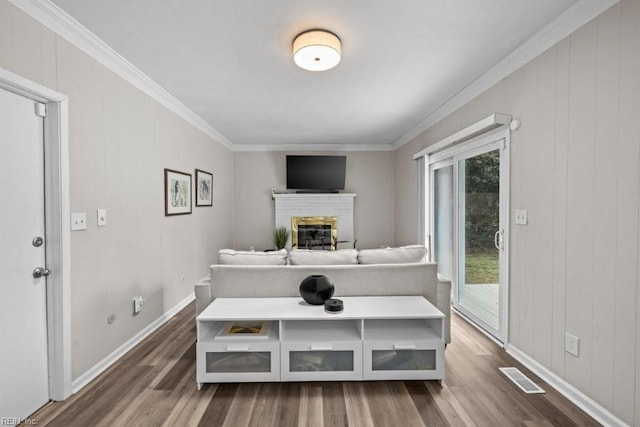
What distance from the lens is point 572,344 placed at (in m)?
2.15

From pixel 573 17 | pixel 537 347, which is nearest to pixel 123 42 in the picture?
pixel 573 17

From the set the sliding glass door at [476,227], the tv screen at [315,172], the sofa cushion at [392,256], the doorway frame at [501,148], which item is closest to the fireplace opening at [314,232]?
the tv screen at [315,172]

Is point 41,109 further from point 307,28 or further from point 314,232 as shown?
point 314,232

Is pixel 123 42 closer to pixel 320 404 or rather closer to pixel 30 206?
pixel 30 206

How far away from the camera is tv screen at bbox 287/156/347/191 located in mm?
6398

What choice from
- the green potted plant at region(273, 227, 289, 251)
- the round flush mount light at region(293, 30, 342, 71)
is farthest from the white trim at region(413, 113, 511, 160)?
the green potted plant at region(273, 227, 289, 251)

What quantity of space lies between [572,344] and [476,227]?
Result: 5.07 ft

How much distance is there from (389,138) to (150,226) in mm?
4330

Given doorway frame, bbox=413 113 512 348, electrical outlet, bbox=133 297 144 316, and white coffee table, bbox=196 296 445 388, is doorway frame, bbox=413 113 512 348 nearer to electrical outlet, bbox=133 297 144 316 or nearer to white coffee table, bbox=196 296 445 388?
white coffee table, bbox=196 296 445 388

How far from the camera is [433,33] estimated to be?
2.38 metres

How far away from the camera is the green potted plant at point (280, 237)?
653 cm

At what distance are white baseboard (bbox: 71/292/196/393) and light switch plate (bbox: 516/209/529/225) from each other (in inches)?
135

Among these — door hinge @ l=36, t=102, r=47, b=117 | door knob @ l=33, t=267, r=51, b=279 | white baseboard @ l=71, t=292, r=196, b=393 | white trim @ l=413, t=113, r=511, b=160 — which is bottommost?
white baseboard @ l=71, t=292, r=196, b=393

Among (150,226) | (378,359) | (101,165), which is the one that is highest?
(101,165)
